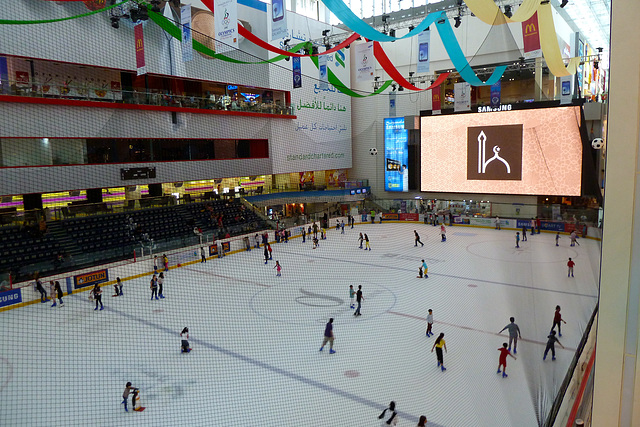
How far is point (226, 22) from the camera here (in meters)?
6.61

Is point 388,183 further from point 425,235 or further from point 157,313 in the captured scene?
point 157,313

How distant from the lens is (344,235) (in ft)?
60.5

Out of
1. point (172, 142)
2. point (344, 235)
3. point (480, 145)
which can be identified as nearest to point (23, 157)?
point (172, 142)

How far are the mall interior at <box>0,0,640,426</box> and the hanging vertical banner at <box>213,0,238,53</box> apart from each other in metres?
0.06

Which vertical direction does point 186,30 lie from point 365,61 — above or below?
above

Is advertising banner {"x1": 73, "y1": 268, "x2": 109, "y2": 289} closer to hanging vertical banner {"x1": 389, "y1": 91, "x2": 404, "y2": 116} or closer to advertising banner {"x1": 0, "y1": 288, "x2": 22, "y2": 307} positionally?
advertising banner {"x1": 0, "y1": 288, "x2": 22, "y2": 307}

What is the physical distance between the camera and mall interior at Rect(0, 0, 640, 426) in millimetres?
8781

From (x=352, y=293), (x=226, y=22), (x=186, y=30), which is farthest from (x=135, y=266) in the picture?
(x=226, y=22)

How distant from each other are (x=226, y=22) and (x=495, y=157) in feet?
41.0

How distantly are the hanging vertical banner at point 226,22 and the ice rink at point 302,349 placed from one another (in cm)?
478

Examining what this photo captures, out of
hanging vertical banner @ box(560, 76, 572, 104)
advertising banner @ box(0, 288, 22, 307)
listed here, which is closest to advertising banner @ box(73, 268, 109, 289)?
advertising banner @ box(0, 288, 22, 307)

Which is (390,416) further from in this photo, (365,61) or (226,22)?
(365,61)

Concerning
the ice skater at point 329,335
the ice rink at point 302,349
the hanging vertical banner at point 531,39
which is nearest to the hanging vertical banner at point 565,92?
the ice rink at point 302,349

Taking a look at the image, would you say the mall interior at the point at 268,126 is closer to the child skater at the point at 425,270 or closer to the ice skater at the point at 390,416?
the ice skater at the point at 390,416
